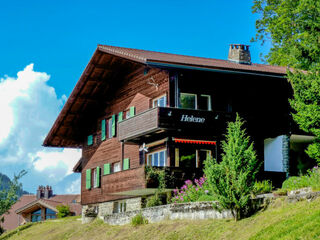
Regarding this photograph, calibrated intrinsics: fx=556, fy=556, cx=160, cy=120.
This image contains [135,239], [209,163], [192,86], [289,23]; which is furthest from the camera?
[289,23]

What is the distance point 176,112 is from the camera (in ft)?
82.7

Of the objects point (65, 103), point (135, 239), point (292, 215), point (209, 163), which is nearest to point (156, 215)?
point (135, 239)

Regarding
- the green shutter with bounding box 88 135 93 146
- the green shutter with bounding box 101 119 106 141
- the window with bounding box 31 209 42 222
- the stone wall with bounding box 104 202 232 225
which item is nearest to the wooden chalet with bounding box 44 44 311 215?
the green shutter with bounding box 101 119 106 141

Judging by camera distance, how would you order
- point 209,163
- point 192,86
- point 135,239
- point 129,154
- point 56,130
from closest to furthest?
point 209,163 < point 135,239 < point 192,86 < point 129,154 < point 56,130

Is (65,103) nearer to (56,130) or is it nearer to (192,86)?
(56,130)

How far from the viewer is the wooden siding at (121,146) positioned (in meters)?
27.0

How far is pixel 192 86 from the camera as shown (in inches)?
1072

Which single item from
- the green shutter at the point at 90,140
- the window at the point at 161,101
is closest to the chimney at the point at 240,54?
the window at the point at 161,101

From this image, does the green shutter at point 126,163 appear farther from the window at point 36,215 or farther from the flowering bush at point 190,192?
the window at point 36,215

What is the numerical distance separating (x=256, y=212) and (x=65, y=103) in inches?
810

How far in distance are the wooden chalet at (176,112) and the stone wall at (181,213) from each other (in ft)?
9.64

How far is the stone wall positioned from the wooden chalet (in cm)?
294

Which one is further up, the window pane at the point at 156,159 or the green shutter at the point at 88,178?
the window pane at the point at 156,159

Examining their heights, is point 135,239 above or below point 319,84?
below
